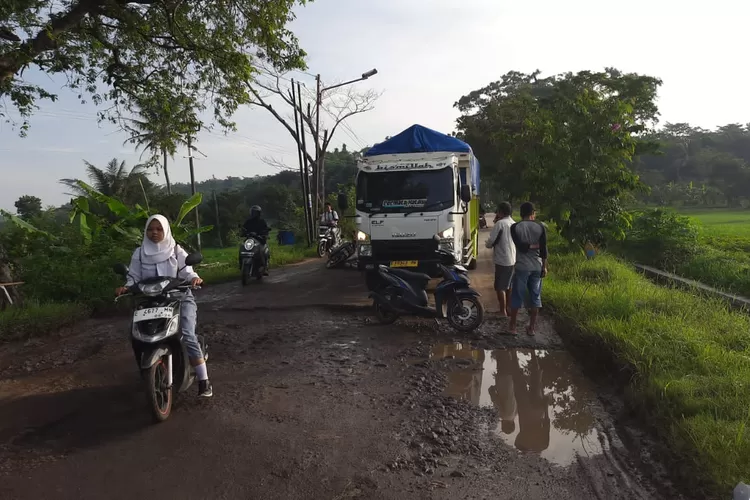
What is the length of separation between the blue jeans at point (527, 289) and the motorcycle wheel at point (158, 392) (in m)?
4.19

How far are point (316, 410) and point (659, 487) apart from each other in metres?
2.53

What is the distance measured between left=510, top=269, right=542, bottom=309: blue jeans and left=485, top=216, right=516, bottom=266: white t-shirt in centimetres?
41

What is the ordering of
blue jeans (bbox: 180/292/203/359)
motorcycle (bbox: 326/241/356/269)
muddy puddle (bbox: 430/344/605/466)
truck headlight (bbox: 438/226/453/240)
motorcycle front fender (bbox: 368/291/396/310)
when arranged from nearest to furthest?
1. muddy puddle (bbox: 430/344/605/466)
2. blue jeans (bbox: 180/292/203/359)
3. motorcycle front fender (bbox: 368/291/396/310)
4. truck headlight (bbox: 438/226/453/240)
5. motorcycle (bbox: 326/241/356/269)

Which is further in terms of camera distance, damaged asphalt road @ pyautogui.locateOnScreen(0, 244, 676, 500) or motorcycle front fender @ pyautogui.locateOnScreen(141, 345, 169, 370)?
motorcycle front fender @ pyautogui.locateOnScreen(141, 345, 169, 370)

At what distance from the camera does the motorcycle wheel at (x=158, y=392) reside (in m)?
3.97

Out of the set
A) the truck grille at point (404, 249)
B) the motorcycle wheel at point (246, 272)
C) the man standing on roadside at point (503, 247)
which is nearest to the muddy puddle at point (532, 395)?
the man standing on roadside at point (503, 247)

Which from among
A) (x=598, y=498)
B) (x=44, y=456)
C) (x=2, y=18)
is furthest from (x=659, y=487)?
(x=2, y=18)

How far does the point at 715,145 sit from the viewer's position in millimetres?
59406

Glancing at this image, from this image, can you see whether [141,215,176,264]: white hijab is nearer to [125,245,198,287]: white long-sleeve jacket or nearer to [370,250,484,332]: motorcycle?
[125,245,198,287]: white long-sleeve jacket

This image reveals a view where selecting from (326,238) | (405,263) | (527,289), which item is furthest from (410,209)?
(326,238)

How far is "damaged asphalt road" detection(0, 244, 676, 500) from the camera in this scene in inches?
128

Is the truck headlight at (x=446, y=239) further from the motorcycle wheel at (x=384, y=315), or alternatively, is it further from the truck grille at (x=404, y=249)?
the motorcycle wheel at (x=384, y=315)

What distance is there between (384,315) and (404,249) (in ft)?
6.72

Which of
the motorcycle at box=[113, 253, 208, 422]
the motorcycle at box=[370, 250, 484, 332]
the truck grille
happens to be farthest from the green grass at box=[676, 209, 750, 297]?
the motorcycle at box=[113, 253, 208, 422]
